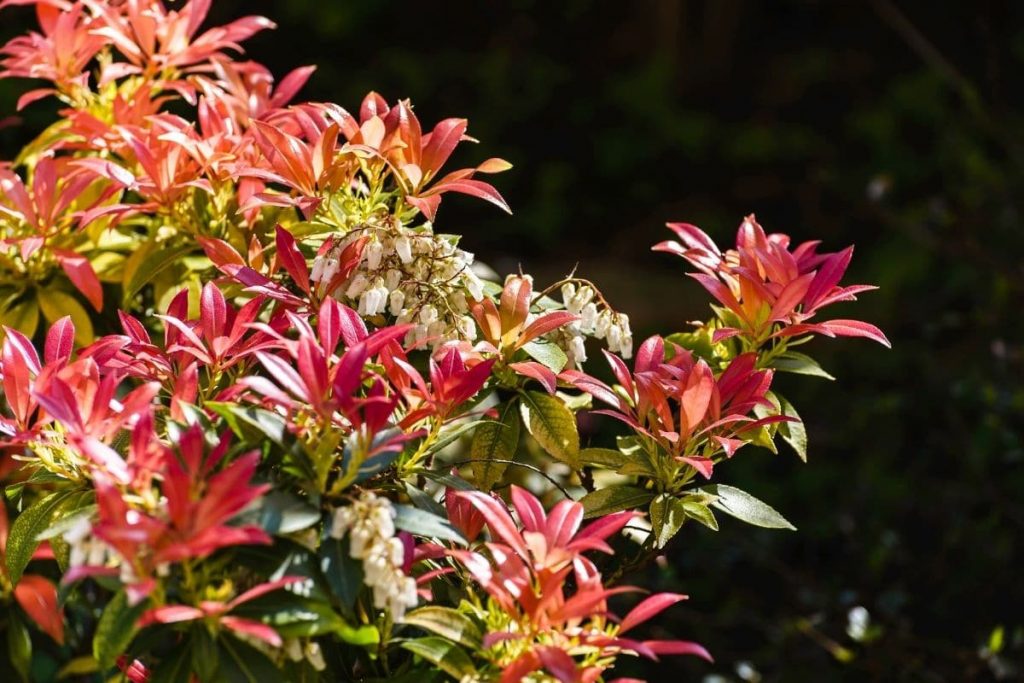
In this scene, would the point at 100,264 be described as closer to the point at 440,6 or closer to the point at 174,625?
the point at 174,625

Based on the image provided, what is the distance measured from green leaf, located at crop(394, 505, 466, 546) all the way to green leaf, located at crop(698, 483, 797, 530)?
31 cm

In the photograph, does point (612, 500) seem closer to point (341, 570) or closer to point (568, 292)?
point (568, 292)

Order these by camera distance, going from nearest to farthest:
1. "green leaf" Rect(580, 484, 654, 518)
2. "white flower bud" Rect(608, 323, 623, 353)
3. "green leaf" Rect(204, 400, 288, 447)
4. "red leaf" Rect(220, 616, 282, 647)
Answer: "red leaf" Rect(220, 616, 282, 647) < "green leaf" Rect(204, 400, 288, 447) < "green leaf" Rect(580, 484, 654, 518) < "white flower bud" Rect(608, 323, 623, 353)

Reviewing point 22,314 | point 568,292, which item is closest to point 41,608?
point 22,314

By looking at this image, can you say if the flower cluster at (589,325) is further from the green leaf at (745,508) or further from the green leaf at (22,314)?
the green leaf at (22,314)

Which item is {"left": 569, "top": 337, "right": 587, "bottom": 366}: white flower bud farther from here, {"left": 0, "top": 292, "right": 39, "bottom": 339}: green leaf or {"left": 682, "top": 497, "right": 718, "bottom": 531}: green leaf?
{"left": 0, "top": 292, "right": 39, "bottom": 339}: green leaf

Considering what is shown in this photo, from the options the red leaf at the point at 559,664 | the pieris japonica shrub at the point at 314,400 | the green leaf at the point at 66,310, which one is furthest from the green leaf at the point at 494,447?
the green leaf at the point at 66,310

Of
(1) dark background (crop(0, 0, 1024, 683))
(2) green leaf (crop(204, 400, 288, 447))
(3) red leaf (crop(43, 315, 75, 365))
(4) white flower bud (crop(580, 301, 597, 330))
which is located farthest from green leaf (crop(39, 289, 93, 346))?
(1) dark background (crop(0, 0, 1024, 683))

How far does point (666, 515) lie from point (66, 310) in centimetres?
77

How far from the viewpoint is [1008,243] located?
3029 mm

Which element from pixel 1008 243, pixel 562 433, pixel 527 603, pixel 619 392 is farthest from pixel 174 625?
pixel 1008 243

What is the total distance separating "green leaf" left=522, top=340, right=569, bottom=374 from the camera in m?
1.23

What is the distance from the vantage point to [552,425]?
1253mm

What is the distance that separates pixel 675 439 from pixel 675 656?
4.27ft
